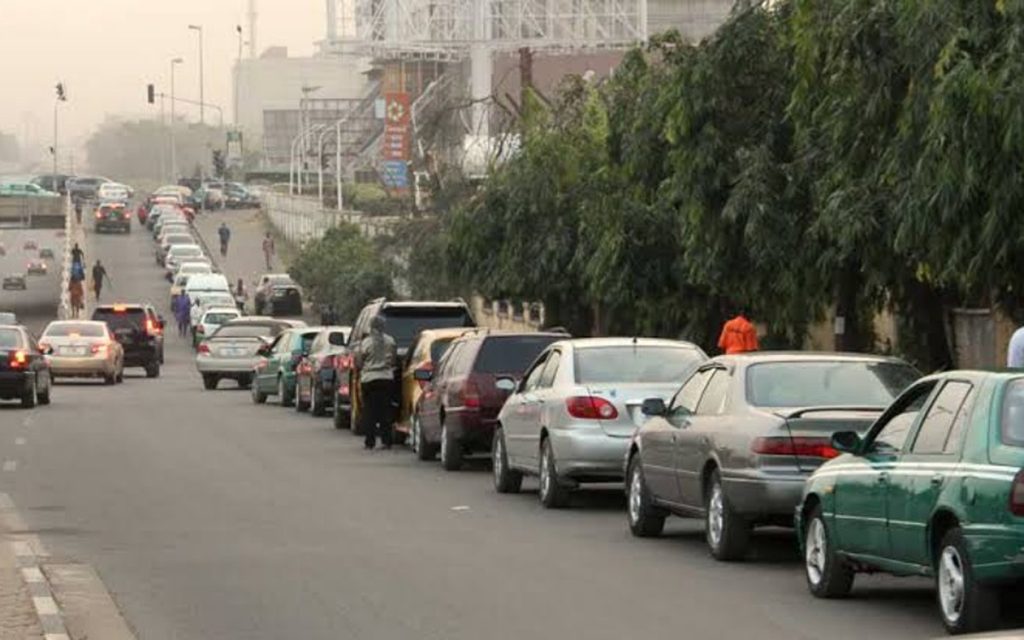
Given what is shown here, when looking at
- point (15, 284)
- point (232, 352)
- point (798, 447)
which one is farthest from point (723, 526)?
point (15, 284)

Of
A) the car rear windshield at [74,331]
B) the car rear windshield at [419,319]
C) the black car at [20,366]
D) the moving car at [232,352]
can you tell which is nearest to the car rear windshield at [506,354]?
the car rear windshield at [419,319]

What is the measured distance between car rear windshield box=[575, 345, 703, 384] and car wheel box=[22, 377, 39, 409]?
2171cm

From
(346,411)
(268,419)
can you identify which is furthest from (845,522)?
(268,419)

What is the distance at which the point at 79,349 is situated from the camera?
5619cm

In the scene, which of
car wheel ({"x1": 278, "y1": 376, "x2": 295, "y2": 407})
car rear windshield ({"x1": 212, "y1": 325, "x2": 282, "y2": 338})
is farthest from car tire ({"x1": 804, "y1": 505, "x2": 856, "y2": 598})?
car rear windshield ({"x1": 212, "y1": 325, "x2": 282, "y2": 338})

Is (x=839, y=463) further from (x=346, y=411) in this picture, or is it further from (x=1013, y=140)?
(x=346, y=411)

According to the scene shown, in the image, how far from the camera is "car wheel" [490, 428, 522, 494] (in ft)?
85.1

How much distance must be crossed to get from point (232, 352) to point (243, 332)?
1.01 m

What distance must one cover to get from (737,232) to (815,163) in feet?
6.44

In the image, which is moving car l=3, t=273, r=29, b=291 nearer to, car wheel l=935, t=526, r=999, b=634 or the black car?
the black car

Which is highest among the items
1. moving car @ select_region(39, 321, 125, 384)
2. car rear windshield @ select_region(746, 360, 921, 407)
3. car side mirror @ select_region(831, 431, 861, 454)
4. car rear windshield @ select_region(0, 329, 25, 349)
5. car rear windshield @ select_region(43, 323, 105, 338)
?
Result: car rear windshield @ select_region(746, 360, 921, 407)

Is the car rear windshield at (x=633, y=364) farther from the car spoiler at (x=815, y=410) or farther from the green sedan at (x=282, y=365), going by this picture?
the green sedan at (x=282, y=365)

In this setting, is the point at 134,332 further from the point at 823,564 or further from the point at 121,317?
the point at 823,564

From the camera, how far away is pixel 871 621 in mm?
15562
